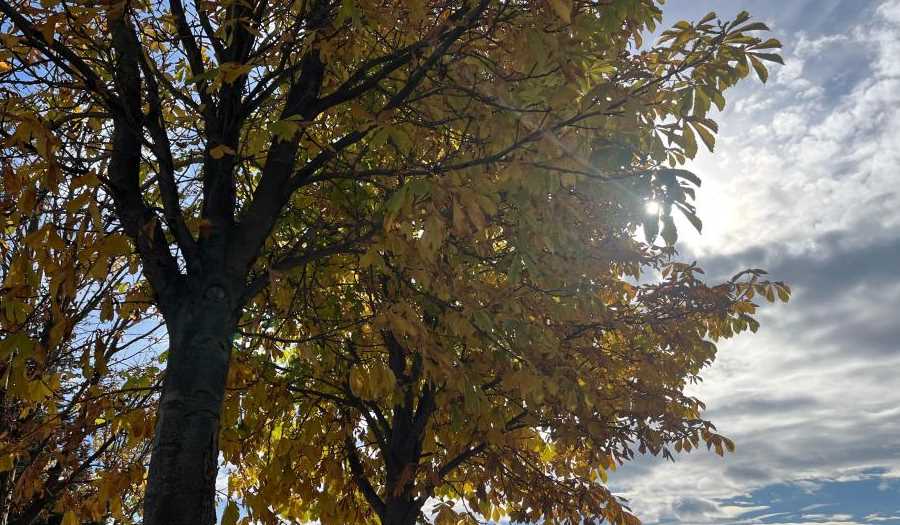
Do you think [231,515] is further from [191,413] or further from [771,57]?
[771,57]

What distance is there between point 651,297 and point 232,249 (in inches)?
211

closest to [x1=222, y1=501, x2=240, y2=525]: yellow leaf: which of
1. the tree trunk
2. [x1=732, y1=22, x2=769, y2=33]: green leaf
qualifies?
the tree trunk

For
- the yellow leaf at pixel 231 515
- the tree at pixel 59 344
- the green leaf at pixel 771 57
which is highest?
the green leaf at pixel 771 57

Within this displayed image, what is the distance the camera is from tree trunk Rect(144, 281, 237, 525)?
152 inches

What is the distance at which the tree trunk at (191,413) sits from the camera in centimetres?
385

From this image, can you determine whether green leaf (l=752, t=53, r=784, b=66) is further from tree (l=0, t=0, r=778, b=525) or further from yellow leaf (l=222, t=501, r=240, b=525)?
yellow leaf (l=222, t=501, r=240, b=525)

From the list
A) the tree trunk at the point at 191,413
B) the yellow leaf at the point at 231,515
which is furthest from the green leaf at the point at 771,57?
the yellow leaf at the point at 231,515

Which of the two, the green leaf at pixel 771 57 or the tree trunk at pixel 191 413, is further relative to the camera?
Answer: the green leaf at pixel 771 57

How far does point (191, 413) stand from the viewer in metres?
4.02

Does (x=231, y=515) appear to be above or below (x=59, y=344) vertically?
below

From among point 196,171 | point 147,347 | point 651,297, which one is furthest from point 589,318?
point 147,347

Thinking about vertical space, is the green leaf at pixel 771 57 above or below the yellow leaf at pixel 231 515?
above

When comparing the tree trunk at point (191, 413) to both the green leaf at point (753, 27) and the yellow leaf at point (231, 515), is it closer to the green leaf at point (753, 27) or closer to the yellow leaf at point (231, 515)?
the yellow leaf at point (231, 515)

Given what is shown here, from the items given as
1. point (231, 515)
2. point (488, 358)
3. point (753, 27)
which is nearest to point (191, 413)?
point (231, 515)
